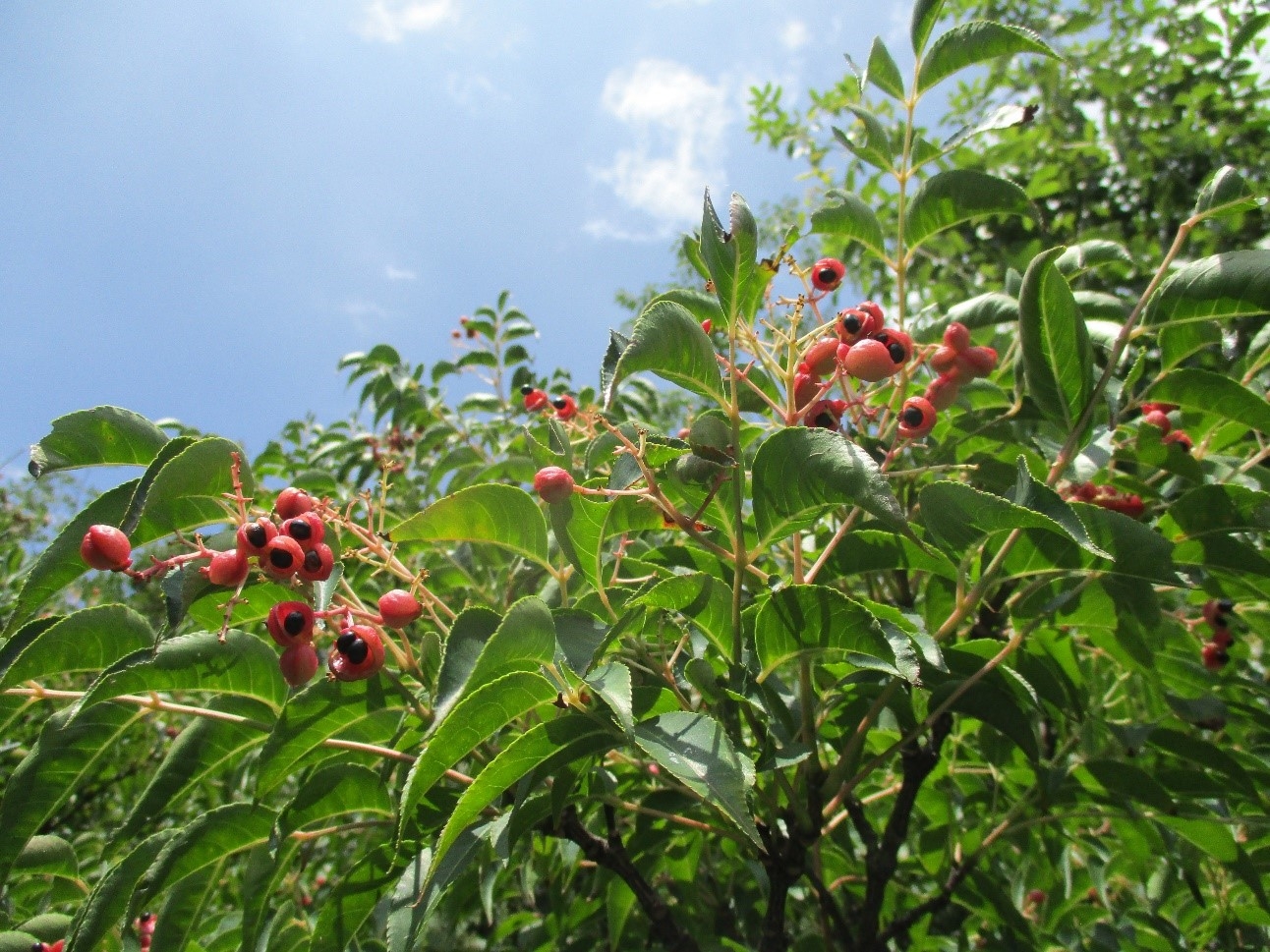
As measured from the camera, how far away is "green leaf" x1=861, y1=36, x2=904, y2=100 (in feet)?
5.32

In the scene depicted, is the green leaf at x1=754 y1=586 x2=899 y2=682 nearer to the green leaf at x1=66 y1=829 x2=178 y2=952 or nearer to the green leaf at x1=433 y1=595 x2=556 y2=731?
the green leaf at x1=433 y1=595 x2=556 y2=731

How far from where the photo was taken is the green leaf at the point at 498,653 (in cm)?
92

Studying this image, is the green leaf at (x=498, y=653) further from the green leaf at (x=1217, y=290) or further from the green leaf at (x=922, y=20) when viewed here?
the green leaf at (x=922, y=20)

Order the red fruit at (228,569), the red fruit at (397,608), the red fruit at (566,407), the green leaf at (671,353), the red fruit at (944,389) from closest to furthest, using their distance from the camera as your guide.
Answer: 1. the green leaf at (671,353)
2. the red fruit at (228,569)
3. the red fruit at (397,608)
4. the red fruit at (944,389)
5. the red fruit at (566,407)

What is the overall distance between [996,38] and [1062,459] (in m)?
0.79

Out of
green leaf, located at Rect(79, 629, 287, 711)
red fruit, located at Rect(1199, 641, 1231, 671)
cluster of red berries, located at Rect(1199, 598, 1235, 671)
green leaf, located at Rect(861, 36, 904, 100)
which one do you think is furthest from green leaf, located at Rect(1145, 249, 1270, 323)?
green leaf, located at Rect(79, 629, 287, 711)

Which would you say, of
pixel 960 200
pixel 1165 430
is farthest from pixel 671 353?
pixel 1165 430

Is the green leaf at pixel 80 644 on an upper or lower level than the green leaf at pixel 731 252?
lower

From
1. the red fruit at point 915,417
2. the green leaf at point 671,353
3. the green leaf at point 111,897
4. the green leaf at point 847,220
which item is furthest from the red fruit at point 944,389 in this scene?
the green leaf at point 111,897

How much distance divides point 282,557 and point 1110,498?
4.98ft

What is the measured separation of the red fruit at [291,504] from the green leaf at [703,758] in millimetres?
603

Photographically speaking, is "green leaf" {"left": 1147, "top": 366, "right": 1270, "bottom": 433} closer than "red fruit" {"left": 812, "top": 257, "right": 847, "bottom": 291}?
Yes

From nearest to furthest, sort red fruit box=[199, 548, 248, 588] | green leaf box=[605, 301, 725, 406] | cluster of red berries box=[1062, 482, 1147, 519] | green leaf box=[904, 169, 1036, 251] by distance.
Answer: green leaf box=[605, 301, 725, 406], red fruit box=[199, 548, 248, 588], green leaf box=[904, 169, 1036, 251], cluster of red berries box=[1062, 482, 1147, 519]

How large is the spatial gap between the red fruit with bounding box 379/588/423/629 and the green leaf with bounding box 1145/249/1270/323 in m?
1.26
